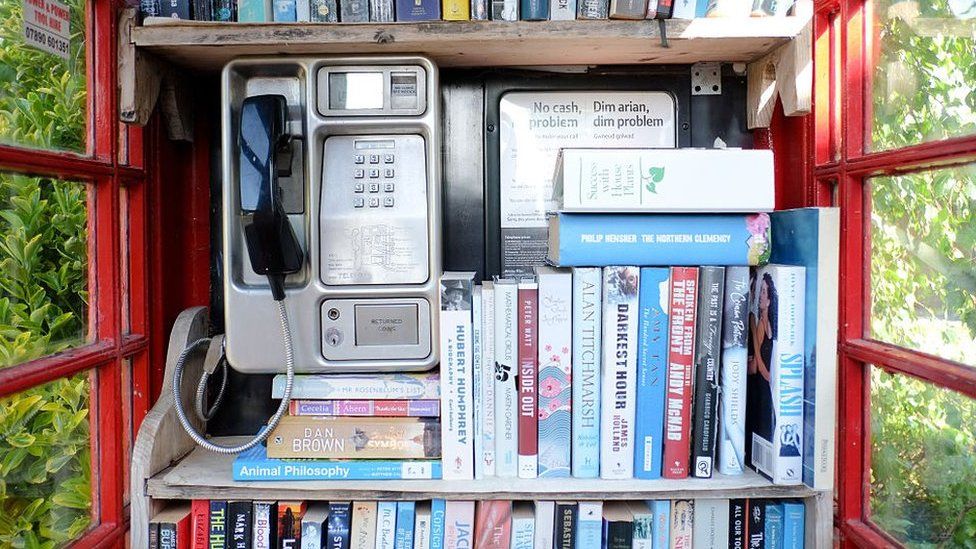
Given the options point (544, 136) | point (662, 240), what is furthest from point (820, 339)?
point (544, 136)

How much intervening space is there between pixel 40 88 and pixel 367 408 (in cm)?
69

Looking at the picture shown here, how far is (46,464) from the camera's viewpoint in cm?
112

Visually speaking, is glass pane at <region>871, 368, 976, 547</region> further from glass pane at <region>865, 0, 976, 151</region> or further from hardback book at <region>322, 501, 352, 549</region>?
hardback book at <region>322, 501, 352, 549</region>

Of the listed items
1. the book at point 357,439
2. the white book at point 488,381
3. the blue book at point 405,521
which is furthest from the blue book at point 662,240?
the blue book at point 405,521

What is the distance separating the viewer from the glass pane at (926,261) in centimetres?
97

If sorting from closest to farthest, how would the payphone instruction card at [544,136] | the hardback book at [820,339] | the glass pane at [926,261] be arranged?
1. the glass pane at [926,261]
2. the hardback book at [820,339]
3. the payphone instruction card at [544,136]

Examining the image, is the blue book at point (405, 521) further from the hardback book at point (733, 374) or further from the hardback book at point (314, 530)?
the hardback book at point (733, 374)

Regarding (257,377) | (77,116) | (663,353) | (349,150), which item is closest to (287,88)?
(349,150)

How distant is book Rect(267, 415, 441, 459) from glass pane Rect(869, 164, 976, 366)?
736 millimetres

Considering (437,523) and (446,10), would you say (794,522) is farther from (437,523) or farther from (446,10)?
(446,10)

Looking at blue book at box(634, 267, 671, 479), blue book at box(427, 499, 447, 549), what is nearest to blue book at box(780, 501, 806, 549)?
blue book at box(634, 267, 671, 479)

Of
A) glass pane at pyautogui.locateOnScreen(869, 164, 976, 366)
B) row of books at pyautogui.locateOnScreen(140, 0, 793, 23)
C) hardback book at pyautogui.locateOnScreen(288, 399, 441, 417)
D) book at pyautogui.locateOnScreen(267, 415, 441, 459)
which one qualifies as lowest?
book at pyautogui.locateOnScreen(267, 415, 441, 459)

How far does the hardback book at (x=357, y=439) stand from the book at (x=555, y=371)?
0.18m

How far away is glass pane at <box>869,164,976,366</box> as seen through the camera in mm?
971
